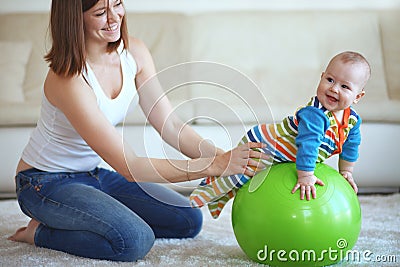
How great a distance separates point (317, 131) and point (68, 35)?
30.3 inches

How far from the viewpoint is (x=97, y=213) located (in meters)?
1.99

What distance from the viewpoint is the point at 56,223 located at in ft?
6.75

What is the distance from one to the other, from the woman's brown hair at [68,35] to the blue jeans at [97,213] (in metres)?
0.37

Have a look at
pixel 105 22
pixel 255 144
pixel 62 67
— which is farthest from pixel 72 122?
pixel 255 144

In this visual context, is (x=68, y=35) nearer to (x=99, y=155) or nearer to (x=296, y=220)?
(x=99, y=155)

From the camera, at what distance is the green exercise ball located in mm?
1777

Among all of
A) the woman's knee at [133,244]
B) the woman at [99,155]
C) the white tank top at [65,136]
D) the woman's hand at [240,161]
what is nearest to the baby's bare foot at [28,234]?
the woman at [99,155]

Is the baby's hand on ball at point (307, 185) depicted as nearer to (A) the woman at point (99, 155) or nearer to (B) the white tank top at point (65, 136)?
(A) the woman at point (99, 155)

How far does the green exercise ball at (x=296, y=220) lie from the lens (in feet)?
5.83

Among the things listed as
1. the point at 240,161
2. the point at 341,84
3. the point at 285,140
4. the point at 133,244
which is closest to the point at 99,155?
the point at 133,244

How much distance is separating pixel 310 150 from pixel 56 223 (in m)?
0.82

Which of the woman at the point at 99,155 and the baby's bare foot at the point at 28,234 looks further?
the baby's bare foot at the point at 28,234

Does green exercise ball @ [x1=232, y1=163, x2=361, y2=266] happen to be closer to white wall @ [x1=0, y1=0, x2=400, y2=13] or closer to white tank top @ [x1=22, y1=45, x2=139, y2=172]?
white tank top @ [x1=22, y1=45, x2=139, y2=172]

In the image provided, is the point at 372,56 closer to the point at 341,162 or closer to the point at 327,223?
the point at 341,162
